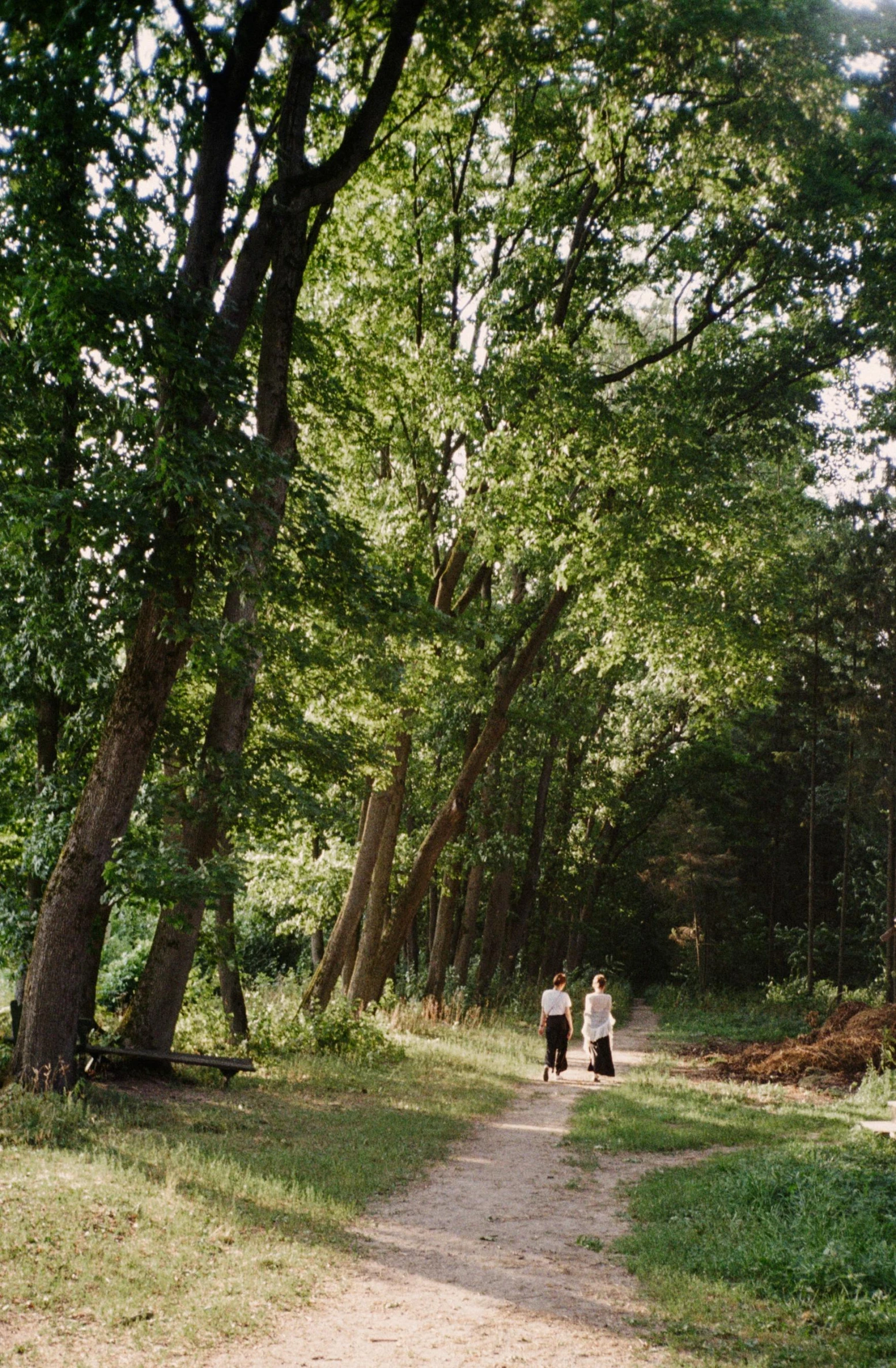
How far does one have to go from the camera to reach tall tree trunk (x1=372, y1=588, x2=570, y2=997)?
1853cm

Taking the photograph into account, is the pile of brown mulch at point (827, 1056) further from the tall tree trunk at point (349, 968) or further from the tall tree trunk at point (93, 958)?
the tall tree trunk at point (93, 958)

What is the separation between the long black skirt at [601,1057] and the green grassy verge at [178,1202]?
5401mm

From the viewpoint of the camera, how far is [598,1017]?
1650cm

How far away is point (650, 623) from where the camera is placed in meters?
16.8

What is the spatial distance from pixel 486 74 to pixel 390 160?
187 cm

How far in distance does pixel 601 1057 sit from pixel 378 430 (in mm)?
10994

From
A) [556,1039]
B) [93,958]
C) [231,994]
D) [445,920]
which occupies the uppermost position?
[93,958]

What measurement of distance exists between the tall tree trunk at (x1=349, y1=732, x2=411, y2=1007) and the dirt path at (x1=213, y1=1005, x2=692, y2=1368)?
349 inches

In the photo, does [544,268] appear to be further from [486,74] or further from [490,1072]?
[490,1072]

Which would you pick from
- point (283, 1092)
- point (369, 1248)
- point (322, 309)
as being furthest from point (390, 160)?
point (369, 1248)

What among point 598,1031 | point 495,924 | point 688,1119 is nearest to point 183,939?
point 688,1119

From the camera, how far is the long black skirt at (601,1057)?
16688 mm

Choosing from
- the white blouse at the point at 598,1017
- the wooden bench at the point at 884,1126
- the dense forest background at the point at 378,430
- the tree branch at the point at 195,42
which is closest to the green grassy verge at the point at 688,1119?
the wooden bench at the point at 884,1126

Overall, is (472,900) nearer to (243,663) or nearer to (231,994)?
(231,994)
